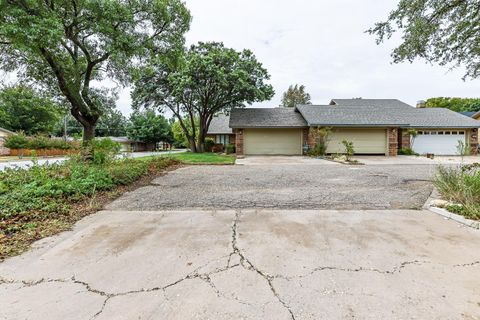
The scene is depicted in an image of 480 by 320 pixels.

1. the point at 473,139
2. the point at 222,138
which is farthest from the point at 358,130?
the point at 222,138

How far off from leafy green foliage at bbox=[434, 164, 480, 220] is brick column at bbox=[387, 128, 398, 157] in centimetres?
1313

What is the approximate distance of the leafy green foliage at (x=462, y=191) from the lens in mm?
3718

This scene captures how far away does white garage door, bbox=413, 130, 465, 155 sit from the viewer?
17.3 m

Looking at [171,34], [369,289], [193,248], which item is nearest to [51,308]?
[193,248]

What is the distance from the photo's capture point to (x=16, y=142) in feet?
70.7

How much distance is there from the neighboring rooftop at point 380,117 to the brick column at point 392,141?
568mm

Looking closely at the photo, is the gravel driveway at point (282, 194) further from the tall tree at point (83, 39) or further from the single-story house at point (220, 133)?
the single-story house at point (220, 133)

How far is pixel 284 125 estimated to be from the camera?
17016 millimetres

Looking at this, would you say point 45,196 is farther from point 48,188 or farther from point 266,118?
point 266,118

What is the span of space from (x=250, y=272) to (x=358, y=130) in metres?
17.2

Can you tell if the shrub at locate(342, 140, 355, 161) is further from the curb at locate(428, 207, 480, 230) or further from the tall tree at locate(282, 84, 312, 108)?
the tall tree at locate(282, 84, 312, 108)

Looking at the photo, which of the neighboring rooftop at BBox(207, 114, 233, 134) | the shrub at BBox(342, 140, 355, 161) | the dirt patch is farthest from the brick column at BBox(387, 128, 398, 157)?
the dirt patch

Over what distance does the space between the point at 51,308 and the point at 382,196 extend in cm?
582

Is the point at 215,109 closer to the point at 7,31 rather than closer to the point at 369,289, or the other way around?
the point at 7,31
